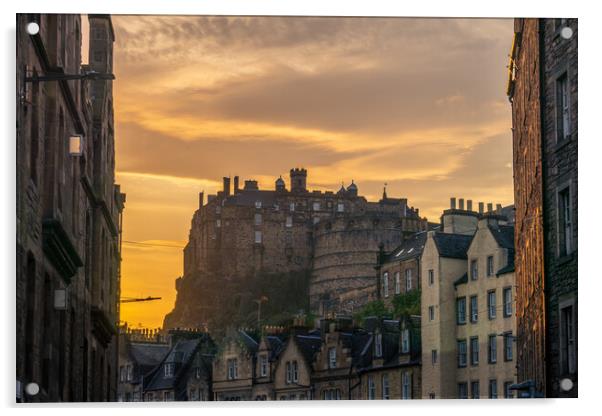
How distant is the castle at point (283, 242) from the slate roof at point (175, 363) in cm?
30

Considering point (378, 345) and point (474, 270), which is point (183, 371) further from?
point (474, 270)

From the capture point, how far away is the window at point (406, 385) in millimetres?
23703

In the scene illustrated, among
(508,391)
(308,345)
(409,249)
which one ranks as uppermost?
(409,249)

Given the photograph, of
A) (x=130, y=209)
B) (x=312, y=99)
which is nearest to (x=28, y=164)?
(x=130, y=209)

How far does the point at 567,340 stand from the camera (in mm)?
23344

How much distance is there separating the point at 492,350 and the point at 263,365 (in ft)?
9.65

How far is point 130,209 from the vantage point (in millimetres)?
24625

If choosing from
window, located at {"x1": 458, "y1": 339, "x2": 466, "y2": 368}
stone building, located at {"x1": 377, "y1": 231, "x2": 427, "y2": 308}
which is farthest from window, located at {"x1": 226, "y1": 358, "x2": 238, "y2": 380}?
window, located at {"x1": 458, "y1": 339, "x2": 466, "y2": 368}

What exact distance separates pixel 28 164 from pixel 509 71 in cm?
625

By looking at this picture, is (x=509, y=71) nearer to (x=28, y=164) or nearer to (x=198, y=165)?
(x=198, y=165)

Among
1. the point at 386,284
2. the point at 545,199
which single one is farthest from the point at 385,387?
the point at 545,199

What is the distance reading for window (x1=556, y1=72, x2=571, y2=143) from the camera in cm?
2414

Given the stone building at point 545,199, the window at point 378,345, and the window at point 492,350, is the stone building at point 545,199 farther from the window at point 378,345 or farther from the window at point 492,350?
the window at point 378,345

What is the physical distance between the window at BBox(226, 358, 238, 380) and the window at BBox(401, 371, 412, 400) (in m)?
2.35
